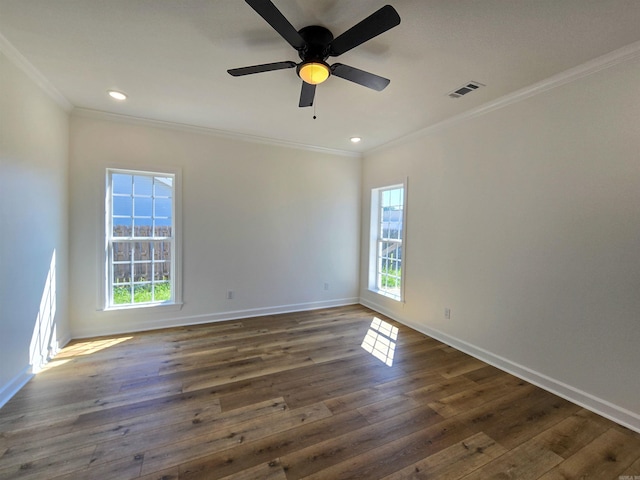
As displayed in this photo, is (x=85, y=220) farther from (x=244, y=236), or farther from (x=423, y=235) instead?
(x=423, y=235)

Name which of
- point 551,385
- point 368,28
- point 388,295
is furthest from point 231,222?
point 551,385

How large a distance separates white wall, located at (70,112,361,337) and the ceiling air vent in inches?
87.8

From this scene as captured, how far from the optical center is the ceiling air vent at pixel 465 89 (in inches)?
95.8

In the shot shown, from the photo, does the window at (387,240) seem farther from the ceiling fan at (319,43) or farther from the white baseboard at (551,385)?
the ceiling fan at (319,43)

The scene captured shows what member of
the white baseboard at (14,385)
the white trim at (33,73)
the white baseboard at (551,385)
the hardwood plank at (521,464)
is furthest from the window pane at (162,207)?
the hardwood plank at (521,464)

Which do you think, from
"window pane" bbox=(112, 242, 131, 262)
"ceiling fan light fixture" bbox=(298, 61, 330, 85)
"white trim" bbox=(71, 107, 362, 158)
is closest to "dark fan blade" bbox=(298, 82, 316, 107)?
"ceiling fan light fixture" bbox=(298, 61, 330, 85)

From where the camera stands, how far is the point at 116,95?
9.07ft

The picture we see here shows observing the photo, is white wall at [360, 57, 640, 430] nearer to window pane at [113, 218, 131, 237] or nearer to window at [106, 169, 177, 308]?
window at [106, 169, 177, 308]

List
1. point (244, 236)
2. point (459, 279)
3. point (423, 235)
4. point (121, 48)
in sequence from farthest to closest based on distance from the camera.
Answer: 1. point (244, 236)
2. point (423, 235)
3. point (459, 279)
4. point (121, 48)

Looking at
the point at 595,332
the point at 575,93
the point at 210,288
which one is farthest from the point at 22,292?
the point at 575,93

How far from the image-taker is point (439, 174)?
3391mm

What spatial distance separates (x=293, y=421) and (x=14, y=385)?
2278 millimetres

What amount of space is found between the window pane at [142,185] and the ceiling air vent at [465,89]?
368 centimetres

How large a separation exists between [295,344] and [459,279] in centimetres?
205
